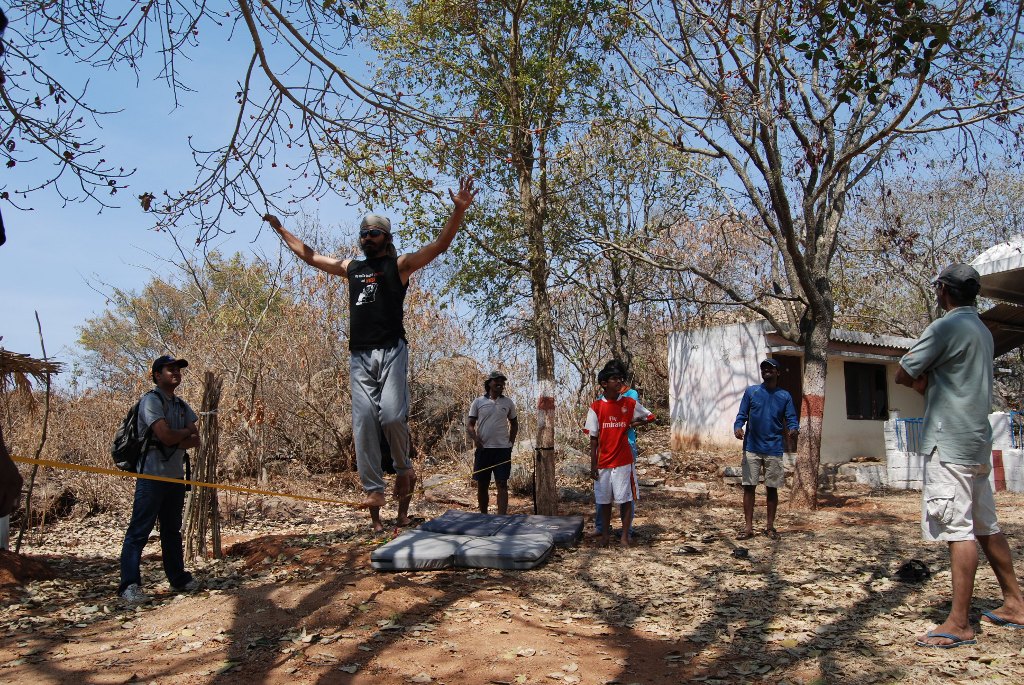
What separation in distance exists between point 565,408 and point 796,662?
41.4ft

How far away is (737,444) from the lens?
1969cm

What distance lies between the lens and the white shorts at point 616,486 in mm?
7551

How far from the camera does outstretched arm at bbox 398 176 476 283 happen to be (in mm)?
5258

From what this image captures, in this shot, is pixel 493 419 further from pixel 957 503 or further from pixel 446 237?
pixel 957 503

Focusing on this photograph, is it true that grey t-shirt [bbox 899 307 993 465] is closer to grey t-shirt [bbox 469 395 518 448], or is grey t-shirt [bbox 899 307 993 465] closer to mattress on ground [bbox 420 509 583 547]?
mattress on ground [bbox 420 509 583 547]

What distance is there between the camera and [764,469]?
8.26m

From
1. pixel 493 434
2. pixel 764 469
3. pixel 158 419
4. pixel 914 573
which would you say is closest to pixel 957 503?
pixel 914 573

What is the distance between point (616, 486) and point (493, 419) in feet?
7.04

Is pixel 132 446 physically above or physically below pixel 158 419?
below

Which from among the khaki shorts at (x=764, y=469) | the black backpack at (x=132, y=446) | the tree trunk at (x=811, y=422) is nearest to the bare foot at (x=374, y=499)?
the black backpack at (x=132, y=446)

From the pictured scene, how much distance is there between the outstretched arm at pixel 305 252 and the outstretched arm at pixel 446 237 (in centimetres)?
49

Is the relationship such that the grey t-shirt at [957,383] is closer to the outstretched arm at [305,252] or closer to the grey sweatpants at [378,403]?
the grey sweatpants at [378,403]

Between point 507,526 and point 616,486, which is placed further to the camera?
point 616,486

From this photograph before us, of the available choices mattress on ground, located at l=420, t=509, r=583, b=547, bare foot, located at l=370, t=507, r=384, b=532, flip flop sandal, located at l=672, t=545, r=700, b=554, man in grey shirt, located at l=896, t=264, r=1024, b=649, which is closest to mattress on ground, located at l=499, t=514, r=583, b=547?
mattress on ground, located at l=420, t=509, r=583, b=547
